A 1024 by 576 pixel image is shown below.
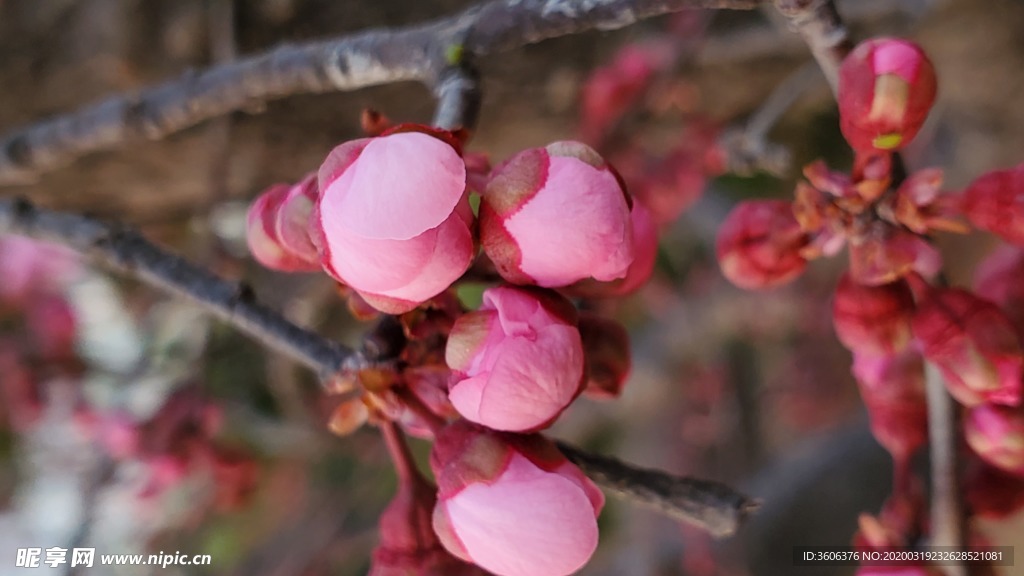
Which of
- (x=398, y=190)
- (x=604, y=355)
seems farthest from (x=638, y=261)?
(x=398, y=190)

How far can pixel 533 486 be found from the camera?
276 mm

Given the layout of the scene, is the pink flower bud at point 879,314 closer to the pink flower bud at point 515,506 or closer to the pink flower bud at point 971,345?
the pink flower bud at point 971,345

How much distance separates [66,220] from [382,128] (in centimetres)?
26

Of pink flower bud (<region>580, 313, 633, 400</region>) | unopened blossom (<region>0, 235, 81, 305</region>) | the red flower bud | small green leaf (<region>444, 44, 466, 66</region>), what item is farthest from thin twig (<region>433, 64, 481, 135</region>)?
unopened blossom (<region>0, 235, 81, 305</region>)

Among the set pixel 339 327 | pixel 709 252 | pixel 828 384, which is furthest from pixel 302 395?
pixel 828 384

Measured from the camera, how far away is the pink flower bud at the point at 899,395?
1.50 feet

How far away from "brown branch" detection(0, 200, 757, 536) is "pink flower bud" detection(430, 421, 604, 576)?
40 millimetres

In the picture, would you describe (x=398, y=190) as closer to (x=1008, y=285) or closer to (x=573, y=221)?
(x=573, y=221)

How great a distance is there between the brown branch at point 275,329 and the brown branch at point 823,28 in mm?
191

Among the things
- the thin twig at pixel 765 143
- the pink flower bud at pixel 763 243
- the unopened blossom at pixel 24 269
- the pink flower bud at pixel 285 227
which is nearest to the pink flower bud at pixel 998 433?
the pink flower bud at pixel 763 243

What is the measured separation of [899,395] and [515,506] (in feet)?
0.98

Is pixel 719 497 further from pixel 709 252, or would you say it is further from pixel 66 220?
pixel 709 252

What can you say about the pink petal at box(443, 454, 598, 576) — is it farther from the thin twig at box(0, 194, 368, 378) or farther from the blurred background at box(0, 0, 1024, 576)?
the blurred background at box(0, 0, 1024, 576)

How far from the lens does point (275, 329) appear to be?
0.36 m
